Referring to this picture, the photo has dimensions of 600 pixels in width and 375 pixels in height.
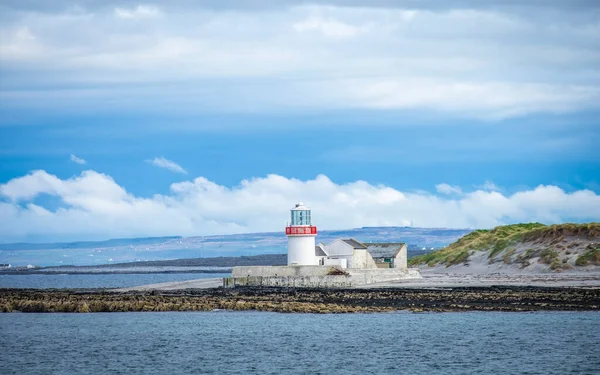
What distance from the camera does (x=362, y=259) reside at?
65.9m

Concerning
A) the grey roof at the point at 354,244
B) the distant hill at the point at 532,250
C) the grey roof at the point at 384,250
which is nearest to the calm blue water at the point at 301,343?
the grey roof at the point at 354,244

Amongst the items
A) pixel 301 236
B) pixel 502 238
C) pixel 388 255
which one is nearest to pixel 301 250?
pixel 301 236

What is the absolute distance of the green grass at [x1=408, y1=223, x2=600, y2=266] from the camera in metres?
71.4

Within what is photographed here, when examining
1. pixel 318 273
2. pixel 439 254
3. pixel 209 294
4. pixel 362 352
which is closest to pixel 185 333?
pixel 362 352

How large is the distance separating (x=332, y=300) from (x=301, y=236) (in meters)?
9.61

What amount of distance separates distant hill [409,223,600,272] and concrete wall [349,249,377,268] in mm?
10230

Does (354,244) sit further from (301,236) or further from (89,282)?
(89,282)

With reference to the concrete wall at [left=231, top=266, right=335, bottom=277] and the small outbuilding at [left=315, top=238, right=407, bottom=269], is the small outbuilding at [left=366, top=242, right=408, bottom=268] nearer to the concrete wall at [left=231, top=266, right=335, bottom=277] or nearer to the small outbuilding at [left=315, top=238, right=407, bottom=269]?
the small outbuilding at [left=315, top=238, right=407, bottom=269]

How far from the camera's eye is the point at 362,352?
37.1 m

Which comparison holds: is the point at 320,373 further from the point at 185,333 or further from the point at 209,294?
the point at 209,294

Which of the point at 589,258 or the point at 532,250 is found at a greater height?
the point at 532,250

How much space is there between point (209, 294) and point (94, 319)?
9251 millimetres

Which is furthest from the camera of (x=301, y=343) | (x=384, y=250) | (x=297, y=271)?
(x=384, y=250)

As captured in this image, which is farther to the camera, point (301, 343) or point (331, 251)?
point (331, 251)
